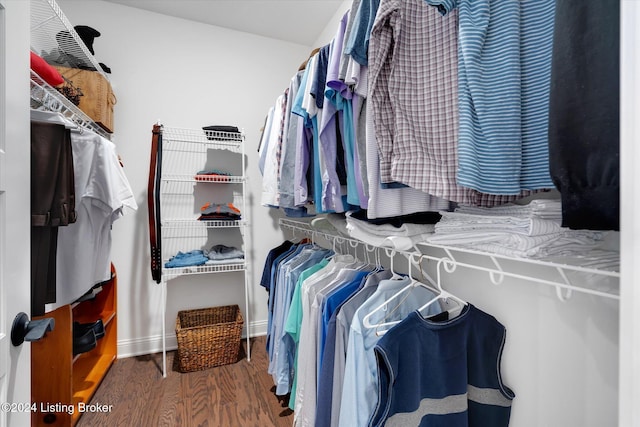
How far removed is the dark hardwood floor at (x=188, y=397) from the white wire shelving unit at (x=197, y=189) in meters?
0.32

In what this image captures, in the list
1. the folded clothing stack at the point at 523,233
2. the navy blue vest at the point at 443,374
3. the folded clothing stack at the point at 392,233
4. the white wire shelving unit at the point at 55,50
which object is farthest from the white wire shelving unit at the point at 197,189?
the folded clothing stack at the point at 523,233

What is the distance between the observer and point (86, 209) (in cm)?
145

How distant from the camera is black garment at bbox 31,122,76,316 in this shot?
0.98 meters

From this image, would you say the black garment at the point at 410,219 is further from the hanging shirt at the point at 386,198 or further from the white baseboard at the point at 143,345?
the white baseboard at the point at 143,345

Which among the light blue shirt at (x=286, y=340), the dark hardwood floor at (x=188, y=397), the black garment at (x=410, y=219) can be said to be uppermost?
the black garment at (x=410, y=219)

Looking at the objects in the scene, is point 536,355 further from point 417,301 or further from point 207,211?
point 207,211

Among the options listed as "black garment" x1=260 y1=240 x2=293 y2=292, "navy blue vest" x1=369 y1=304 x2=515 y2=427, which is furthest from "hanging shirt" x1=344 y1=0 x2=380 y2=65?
"black garment" x1=260 y1=240 x2=293 y2=292

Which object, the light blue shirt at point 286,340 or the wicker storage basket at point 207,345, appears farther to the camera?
the wicker storage basket at point 207,345

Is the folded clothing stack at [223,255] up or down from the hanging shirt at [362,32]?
down

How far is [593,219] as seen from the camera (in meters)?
0.39

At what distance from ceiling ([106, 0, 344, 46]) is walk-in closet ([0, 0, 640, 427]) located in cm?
15

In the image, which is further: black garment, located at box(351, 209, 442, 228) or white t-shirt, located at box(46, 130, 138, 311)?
white t-shirt, located at box(46, 130, 138, 311)

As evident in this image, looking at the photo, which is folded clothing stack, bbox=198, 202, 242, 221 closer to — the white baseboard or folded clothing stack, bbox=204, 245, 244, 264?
folded clothing stack, bbox=204, 245, 244, 264

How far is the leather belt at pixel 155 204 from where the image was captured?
198cm
